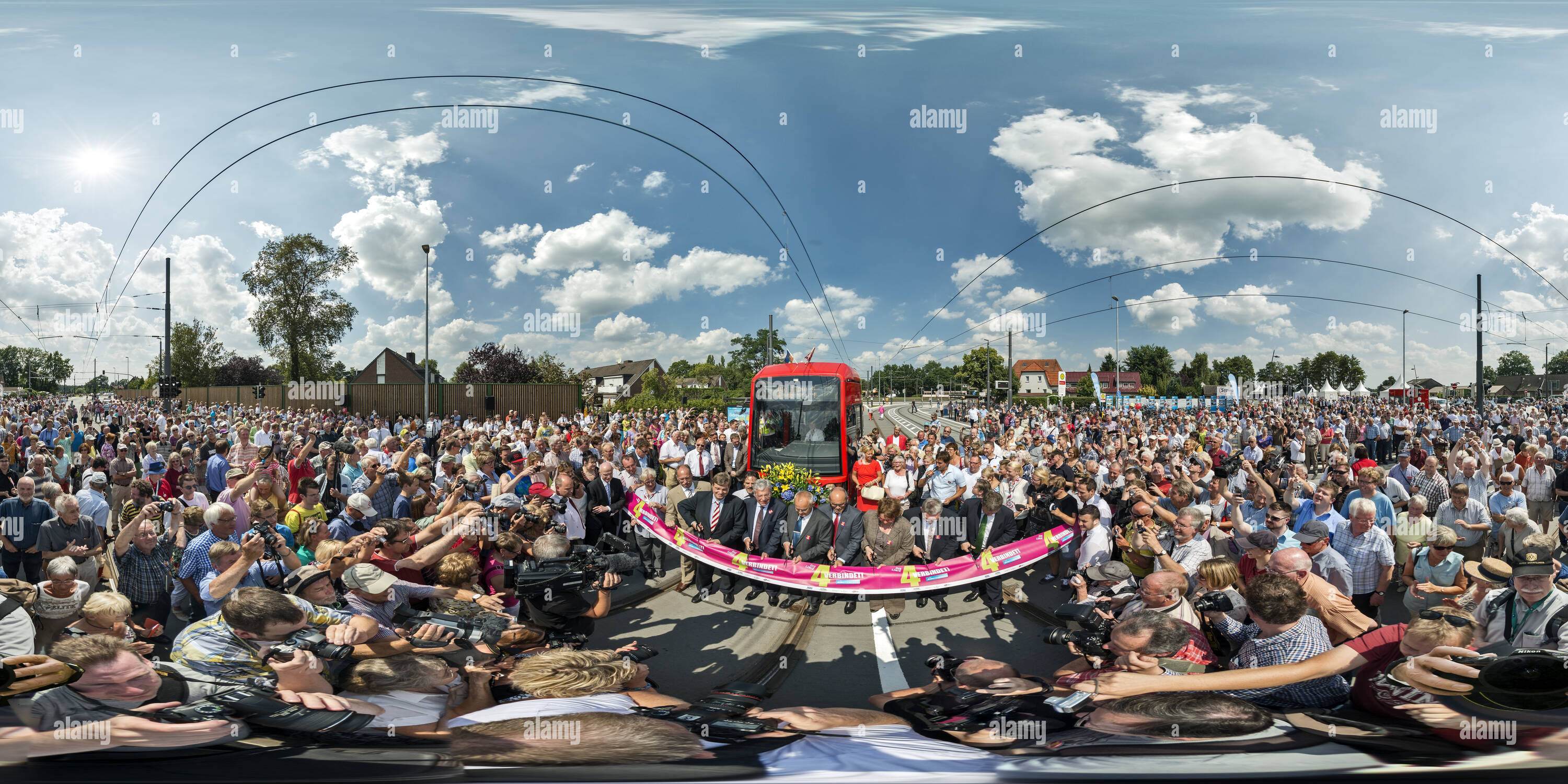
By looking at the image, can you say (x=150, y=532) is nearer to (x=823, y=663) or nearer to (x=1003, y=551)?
(x=823, y=663)

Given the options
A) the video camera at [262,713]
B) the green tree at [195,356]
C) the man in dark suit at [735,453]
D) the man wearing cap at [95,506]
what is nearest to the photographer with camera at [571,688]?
the video camera at [262,713]

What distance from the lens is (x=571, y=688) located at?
2.43 m

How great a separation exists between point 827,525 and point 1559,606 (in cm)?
450

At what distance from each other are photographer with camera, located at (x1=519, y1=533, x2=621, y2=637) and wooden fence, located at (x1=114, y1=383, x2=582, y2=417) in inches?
620

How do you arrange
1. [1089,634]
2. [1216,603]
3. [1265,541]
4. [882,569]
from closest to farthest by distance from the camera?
[1089,634]
[1216,603]
[1265,541]
[882,569]

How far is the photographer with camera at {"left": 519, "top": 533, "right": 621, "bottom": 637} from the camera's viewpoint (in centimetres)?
370

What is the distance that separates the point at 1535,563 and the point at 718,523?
5.79m

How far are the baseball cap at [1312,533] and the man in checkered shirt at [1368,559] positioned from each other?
0.22 m

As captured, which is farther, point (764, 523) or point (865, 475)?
point (865, 475)

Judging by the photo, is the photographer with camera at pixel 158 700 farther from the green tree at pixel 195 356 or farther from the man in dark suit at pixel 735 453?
the green tree at pixel 195 356

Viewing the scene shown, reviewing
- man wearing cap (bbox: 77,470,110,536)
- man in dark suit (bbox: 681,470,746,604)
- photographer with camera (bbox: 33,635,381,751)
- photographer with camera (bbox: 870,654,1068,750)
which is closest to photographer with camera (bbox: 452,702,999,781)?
photographer with camera (bbox: 870,654,1068,750)

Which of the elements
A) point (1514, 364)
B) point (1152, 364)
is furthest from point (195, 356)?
point (1514, 364)

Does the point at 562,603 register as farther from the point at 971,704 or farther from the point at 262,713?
the point at 971,704

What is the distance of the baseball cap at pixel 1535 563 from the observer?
102 inches
